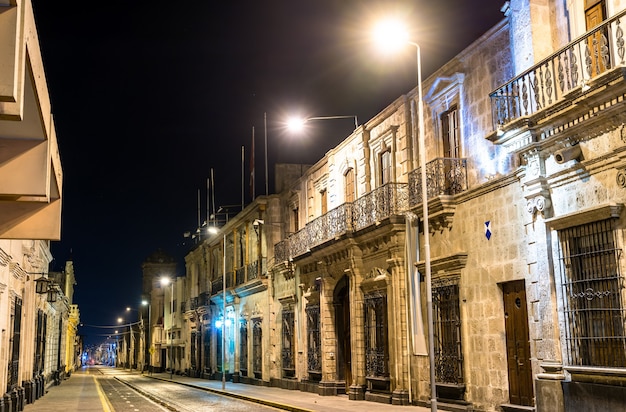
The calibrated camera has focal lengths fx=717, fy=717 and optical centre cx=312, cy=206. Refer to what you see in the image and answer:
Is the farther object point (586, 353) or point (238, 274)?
point (238, 274)

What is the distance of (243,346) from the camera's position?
40.0 m

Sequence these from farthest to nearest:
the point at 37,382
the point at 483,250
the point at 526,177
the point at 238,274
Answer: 1. the point at 238,274
2. the point at 37,382
3. the point at 483,250
4. the point at 526,177

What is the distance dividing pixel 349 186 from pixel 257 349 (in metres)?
13.7

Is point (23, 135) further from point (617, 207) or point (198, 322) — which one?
point (198, 322)

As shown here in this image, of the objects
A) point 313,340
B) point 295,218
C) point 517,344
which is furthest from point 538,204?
point 295,218

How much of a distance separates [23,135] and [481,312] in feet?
42.2

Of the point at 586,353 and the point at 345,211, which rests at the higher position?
the point at 345,211

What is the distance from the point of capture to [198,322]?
52.6 metres

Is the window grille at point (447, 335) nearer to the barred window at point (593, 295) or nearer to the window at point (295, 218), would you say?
the barred window at point (593, 295)

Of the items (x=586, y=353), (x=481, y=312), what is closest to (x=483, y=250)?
(x=481, y=312)

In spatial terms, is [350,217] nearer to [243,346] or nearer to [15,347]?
[15,347]

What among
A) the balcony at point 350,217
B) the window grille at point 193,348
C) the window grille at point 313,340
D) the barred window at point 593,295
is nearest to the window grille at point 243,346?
the balcony at point 350,217

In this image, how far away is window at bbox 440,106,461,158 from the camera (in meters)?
19.3

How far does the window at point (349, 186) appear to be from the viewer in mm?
26219
